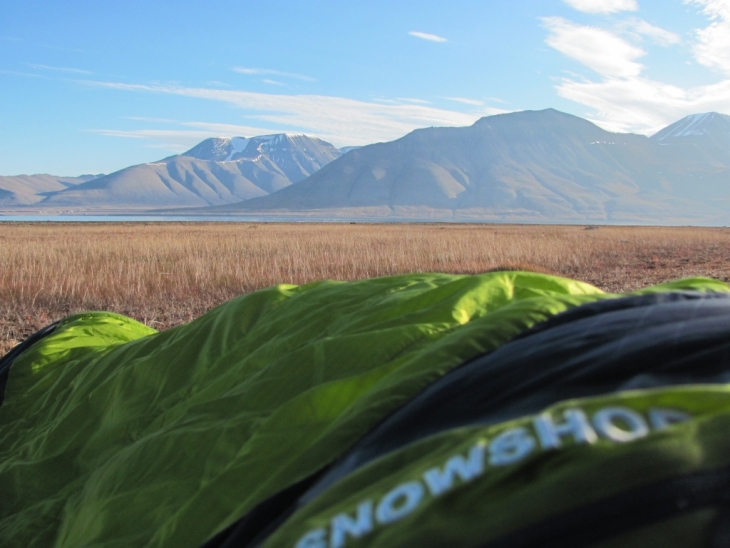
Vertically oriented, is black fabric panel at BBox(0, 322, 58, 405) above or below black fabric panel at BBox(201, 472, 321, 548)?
below

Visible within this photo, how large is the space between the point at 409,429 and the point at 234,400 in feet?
2.12

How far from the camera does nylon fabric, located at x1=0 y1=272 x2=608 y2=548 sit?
3.49 feet

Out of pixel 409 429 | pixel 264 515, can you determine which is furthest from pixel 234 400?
pixel 409 429

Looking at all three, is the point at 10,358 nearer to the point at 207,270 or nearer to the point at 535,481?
the point at 535,481

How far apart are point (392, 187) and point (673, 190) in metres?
88.7

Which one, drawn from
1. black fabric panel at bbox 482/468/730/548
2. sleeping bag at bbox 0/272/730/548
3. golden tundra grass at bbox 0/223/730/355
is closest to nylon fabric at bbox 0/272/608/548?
sleeping bag at bbox 0/272/730/548

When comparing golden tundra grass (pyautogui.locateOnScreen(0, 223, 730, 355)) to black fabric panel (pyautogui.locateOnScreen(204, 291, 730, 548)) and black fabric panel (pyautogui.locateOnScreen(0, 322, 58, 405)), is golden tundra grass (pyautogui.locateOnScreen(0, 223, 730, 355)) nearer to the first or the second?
black fabric panel (pyautogui.locateOnScreen(0, 322, 58, 405))

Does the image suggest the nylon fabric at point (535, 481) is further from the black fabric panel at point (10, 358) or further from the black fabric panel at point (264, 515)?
the black fabric panel at point (10, 358)

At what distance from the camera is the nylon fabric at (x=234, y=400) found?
106 cm

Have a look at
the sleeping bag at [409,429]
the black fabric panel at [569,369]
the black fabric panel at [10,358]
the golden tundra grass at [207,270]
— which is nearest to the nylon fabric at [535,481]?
the sleeping bag at [409,429]

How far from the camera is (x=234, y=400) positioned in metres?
1.42

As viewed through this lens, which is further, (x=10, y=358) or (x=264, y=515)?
(x=10, y=358)

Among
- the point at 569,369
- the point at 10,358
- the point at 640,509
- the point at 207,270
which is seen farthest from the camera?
the point at 207,270

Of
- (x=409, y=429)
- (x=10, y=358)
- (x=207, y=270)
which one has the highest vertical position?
(x=409, y=429)
